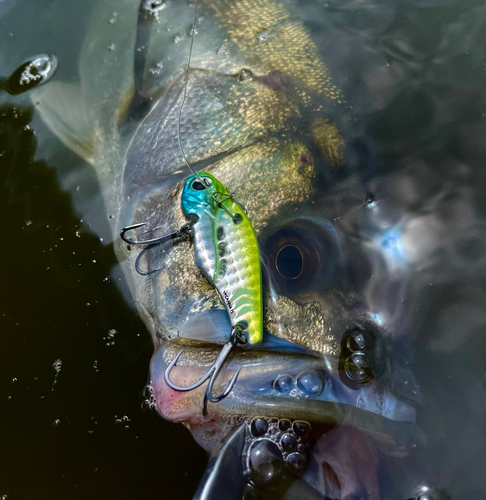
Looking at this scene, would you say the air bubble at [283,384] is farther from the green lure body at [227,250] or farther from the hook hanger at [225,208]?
the hook hanger at [225,208]

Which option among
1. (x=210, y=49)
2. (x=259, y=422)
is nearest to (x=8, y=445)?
(x=259, y=422)

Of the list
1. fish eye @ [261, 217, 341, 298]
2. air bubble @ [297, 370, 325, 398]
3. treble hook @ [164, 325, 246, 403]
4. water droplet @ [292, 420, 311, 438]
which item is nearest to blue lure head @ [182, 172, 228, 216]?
fish eye @ [261, 217, 341, 298]

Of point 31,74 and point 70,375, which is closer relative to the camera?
point 70,375

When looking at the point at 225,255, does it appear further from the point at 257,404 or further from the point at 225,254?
the point at 257,404

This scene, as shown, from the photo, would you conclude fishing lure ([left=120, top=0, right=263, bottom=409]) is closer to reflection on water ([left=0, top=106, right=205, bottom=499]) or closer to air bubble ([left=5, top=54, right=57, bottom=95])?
reflection on water ([left=0, top=106, right=205, bottom=499])

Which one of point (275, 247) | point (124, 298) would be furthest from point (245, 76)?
point (124, 298)

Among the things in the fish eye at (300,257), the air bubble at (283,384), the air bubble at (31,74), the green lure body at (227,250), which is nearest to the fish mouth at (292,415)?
the air bubble at (283,384)
